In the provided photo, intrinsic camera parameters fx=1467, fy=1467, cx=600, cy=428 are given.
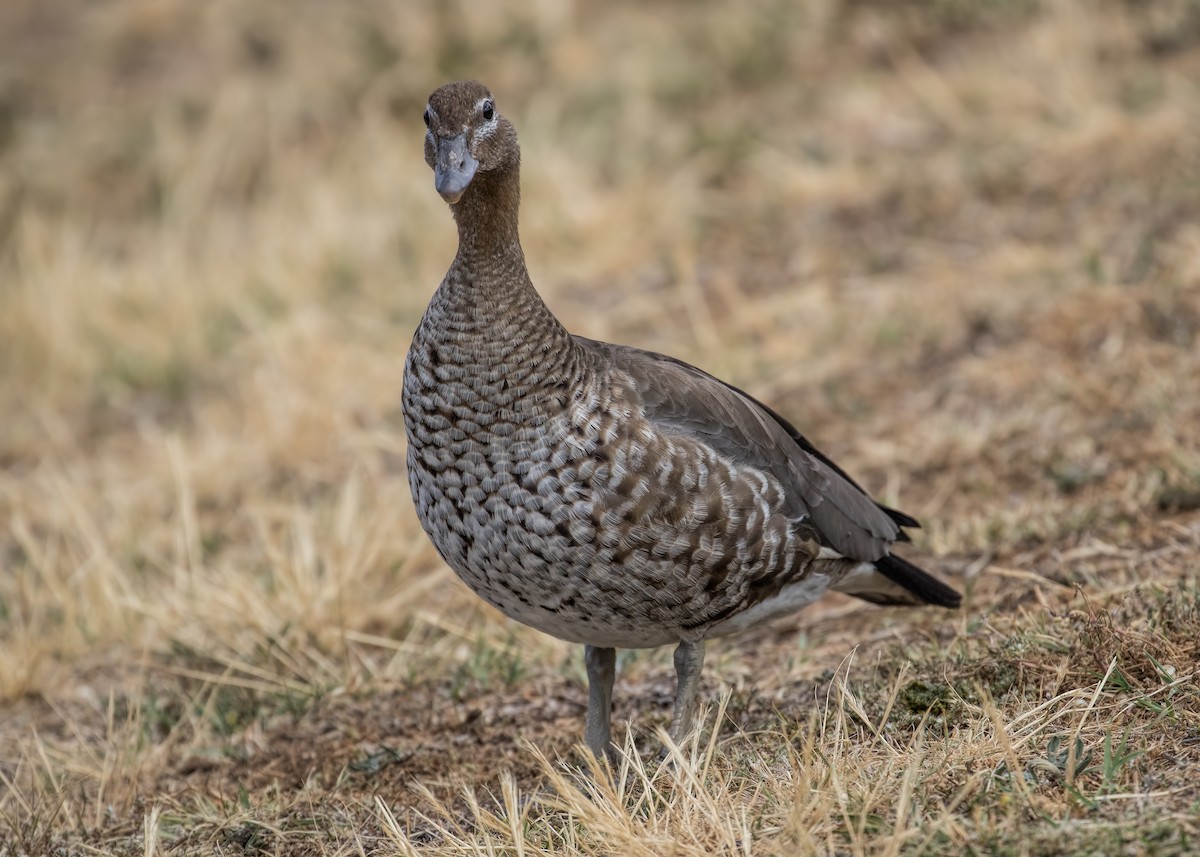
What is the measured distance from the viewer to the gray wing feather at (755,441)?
412 centimetres

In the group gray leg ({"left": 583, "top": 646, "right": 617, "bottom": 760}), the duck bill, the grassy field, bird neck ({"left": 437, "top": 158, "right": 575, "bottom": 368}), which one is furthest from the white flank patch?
the duck bill

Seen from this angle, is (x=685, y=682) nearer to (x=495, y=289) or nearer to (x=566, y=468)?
(x=566, y=468)

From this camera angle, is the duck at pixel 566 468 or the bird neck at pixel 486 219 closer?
the duck at pixel 566 468

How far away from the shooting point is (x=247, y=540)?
22.1 feet

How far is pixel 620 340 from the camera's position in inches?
313

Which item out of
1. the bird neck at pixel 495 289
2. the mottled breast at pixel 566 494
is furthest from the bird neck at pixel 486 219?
the mottled breast at pixel 566 494

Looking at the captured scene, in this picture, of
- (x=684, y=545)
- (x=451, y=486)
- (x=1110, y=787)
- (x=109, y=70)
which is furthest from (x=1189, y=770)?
(x=109, y=70)

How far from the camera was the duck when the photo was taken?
150 inches

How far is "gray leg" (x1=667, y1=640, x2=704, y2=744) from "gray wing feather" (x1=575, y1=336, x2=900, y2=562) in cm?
49

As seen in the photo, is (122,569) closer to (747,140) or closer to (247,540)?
(247,540)

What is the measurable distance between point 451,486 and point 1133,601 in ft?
6.55

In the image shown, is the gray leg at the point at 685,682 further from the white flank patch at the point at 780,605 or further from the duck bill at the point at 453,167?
the duck bill at the point at 453,167

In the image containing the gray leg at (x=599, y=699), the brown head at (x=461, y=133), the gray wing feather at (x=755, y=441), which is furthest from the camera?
the gray leg at (x=599, y=699)

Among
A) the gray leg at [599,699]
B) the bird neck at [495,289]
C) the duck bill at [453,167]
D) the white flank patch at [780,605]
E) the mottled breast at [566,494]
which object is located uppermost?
the duck bill at [453,167]
